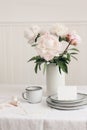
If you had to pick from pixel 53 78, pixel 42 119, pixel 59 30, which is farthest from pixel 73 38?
pixel 42 119

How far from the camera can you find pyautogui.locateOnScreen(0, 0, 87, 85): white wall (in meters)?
2.59

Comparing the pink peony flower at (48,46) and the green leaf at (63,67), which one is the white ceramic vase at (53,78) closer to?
the green leaf at (63,67)

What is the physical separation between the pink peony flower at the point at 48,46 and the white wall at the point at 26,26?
1240mm

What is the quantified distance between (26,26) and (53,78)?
1.20 m

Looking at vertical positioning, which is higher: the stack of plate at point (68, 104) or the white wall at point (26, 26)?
the white wall at point (26, 26)

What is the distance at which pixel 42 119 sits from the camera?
1178 millimetres

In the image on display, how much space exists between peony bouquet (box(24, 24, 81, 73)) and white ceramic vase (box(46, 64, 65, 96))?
0.08 ft

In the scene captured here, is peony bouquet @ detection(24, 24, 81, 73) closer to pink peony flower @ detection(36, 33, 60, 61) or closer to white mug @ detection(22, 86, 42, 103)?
pink peony flower @ detection(36, 33, 60, 61)

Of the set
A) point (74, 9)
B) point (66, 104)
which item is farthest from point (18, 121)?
point (74, 9)

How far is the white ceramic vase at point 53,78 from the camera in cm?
147

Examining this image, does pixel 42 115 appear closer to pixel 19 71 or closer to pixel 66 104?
pixel 66 104

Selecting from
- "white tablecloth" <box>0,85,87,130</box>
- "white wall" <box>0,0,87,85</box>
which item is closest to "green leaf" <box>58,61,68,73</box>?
"white tablecloth" <box>0,85,87,130</box>

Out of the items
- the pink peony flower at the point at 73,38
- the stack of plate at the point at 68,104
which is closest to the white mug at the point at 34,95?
the stack of plate at the point at 68,104

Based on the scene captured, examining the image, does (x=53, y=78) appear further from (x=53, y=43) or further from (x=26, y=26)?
(x=26, y=26)
